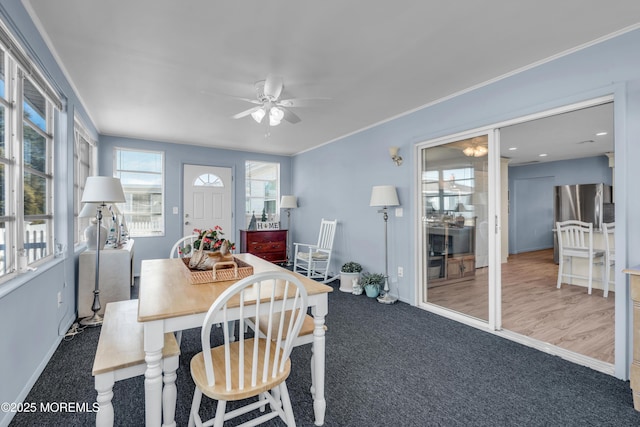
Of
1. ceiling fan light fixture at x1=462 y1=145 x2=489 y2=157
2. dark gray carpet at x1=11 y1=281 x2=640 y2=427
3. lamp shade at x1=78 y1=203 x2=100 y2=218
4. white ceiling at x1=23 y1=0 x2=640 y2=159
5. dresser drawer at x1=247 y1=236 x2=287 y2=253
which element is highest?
white ceiling at x1=23 y1=0 x2=640 y2=159

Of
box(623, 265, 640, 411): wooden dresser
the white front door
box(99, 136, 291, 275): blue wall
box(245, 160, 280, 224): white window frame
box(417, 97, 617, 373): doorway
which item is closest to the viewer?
box(623, 265, 640, 411): wooden dresser

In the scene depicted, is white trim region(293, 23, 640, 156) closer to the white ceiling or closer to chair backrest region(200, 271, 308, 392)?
the white ceiling

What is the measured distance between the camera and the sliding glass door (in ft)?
9.95

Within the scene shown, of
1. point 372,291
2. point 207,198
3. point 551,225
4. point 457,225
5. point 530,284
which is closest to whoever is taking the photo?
point 457,225

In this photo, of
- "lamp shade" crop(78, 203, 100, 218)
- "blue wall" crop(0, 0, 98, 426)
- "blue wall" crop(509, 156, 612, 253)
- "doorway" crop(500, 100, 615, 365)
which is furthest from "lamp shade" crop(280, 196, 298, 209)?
"blue wall" crop(509, 156, 612, 253)

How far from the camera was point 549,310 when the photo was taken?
135 inches

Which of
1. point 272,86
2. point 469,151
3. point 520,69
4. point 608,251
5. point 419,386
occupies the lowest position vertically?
point 419,386

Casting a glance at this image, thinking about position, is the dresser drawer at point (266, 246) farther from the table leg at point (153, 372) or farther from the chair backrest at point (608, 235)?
the chair backrest at point (608, 235)

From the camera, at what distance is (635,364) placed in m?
1.75

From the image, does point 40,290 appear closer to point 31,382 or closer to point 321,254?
point 31,382

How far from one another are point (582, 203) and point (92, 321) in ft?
29.1

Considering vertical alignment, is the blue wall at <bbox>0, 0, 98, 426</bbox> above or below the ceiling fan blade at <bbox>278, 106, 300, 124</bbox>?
below

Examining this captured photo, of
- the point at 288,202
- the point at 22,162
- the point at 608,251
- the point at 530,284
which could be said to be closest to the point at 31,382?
the point at 22,162

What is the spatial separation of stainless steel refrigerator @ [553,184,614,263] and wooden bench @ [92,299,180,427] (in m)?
7.53
